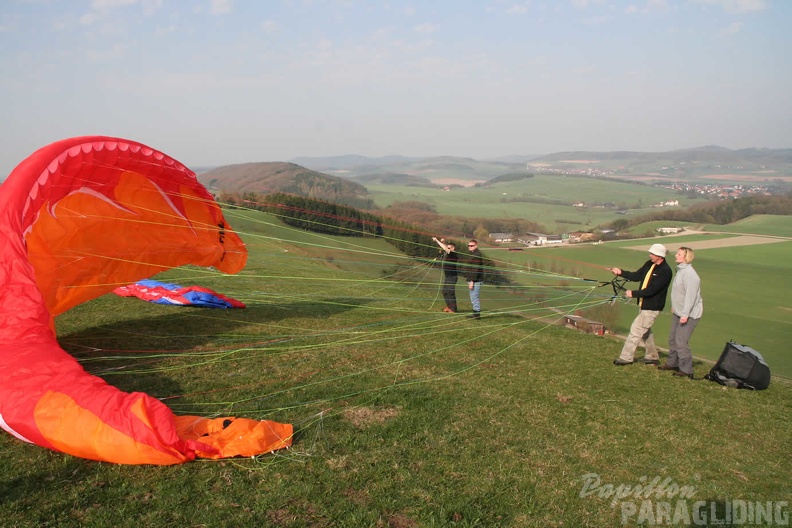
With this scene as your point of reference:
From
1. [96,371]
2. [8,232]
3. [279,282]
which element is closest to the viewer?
[8,232]

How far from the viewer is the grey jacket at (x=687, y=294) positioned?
6.96 m

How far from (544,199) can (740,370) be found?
63387 millimetres

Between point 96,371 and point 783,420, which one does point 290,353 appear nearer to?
point 96,371

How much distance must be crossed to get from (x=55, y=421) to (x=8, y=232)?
199 cm

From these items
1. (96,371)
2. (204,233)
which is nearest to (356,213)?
(204,233)

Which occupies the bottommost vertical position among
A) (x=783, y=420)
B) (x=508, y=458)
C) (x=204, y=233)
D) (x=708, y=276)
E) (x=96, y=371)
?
(x=708, y=276)

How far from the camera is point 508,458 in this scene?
14.9 ft

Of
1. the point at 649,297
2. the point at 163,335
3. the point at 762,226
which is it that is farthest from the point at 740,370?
the point at 762,226

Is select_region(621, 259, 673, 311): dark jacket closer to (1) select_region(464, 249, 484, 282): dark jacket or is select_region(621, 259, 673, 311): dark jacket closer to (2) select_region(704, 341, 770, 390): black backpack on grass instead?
(2) select_region(704, 341, 770, 390): black backpack on grass

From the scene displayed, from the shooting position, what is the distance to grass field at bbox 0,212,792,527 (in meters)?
3.69

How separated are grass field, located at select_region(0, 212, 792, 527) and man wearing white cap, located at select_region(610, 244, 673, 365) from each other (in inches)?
15.5

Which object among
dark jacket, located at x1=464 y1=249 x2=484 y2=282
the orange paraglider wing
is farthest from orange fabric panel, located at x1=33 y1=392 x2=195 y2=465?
dark jacket, located at x1=464 y1=249 x2=484 y2=282

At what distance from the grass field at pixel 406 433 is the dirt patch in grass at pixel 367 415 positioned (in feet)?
0.07

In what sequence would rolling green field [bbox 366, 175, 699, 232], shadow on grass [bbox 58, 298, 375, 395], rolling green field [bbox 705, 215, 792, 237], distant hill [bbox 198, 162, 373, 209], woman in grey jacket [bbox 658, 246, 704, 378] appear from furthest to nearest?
rolling green field [bbox 366, 175, 699, 232] → rolling green field [bbox 705, 215, 792, 237] → distant hill [bbox 198, 162, 373, 209] → woman in grey jacket [bbox 658, 246, 704, 378] → shadow on grass [bbox 58, 298, 375, 395]
